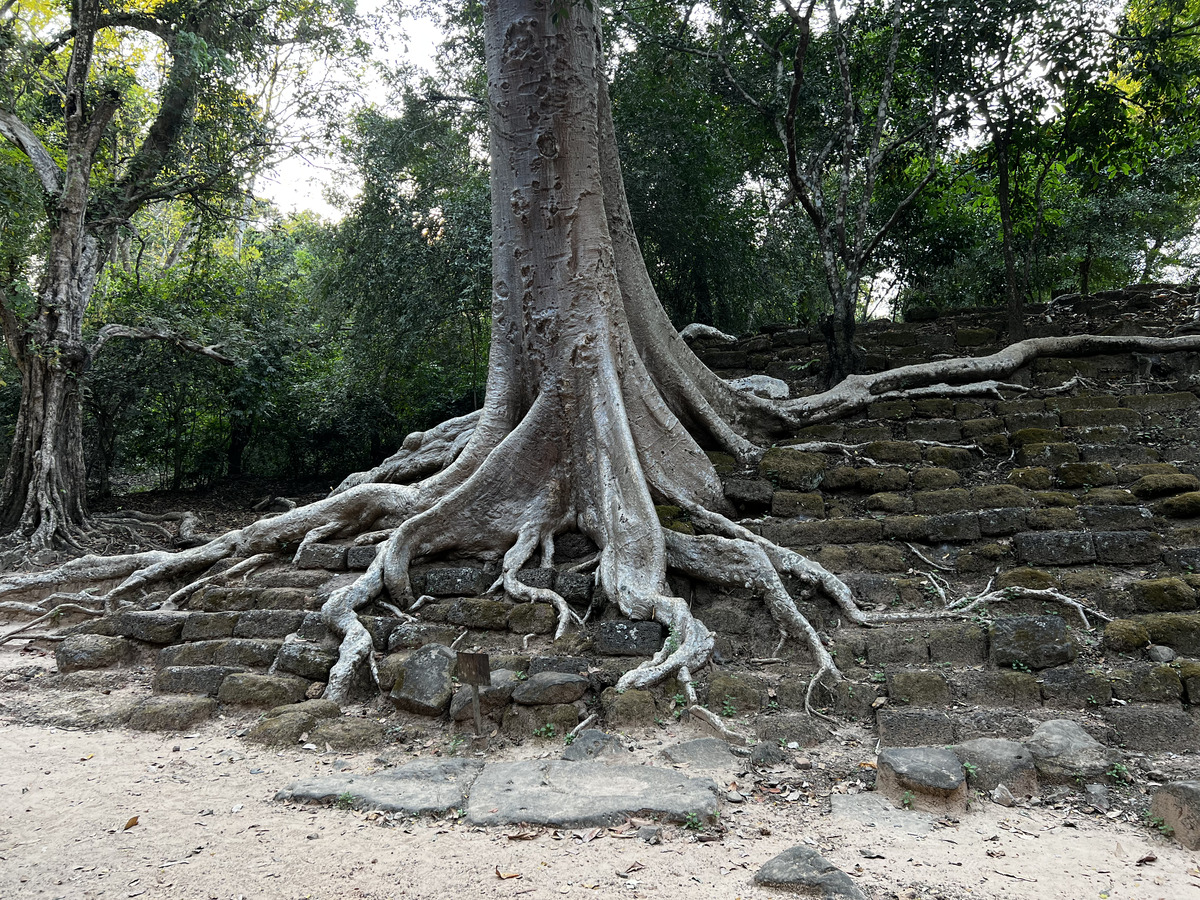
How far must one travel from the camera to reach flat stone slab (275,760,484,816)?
7.97 feet

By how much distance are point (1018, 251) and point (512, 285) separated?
7.95 metres

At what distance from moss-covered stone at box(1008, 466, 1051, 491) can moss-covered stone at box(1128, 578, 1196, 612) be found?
1.05m

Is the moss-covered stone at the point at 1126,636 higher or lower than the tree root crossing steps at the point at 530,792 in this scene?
higher

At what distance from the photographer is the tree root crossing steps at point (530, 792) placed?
2.30 m

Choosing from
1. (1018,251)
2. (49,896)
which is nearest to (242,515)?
(49,896)

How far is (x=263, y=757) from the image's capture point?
2.92 meters

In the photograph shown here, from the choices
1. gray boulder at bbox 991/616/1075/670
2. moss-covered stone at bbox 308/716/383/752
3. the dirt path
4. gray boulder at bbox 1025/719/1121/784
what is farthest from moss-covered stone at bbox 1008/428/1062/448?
moss-covered stone at bbox 308/716/383/752

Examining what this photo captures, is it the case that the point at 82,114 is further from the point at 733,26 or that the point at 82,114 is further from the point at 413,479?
the point at 733,26

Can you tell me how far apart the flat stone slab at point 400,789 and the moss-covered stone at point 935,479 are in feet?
9.76

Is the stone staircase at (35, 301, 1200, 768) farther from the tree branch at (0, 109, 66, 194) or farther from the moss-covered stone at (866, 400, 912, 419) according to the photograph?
the tree branch at (0, 109, 66, 194)

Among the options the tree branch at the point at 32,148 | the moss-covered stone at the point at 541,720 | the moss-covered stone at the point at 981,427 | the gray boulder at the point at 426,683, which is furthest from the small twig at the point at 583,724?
the tree branch at the point at 32,148

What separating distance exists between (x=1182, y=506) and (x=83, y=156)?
8933mm

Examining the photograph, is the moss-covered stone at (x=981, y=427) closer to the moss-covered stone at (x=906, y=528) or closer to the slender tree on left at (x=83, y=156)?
the moss-covered stone at (x=906, y=528)

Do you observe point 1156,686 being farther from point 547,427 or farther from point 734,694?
point 547,427
